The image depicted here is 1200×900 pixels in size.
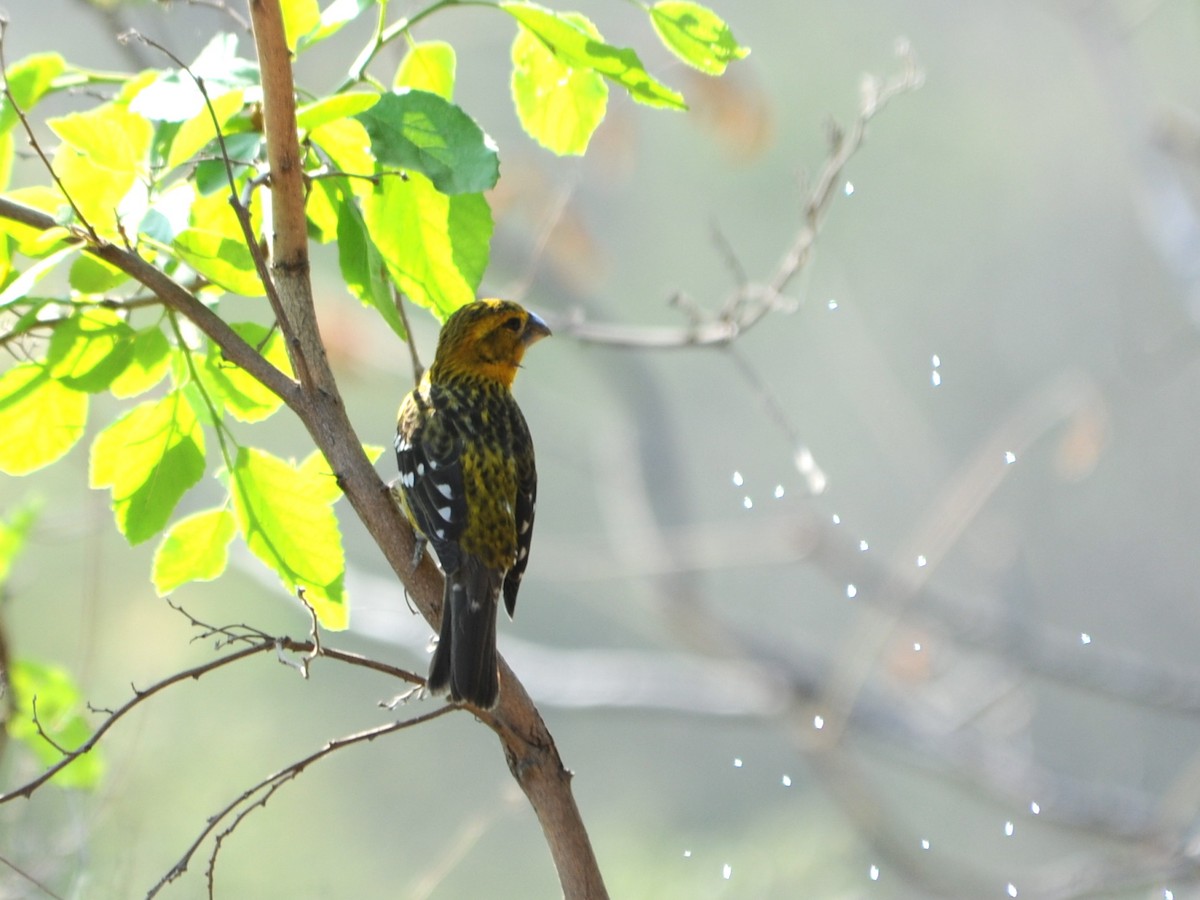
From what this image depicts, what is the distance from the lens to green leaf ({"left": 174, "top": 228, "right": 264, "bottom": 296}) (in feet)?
4.61

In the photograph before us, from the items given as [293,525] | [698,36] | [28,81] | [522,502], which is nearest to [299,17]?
[28,81]

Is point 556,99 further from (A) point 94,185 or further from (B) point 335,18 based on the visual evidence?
(A) point 94,185

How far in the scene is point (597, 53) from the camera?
1.41 m

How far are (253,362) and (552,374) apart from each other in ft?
25.1

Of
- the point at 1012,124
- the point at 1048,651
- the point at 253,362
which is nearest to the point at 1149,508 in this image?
the point at 1048,651

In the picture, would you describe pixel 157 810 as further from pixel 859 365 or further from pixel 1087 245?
pixel 1087 245

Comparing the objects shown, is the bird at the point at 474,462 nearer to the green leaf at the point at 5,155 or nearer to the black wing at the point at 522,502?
the black wing at the point at 522,502

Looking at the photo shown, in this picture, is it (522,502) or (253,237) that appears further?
(522,502)

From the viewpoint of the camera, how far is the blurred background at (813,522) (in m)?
5.94

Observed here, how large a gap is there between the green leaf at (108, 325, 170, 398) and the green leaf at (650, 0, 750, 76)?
652 millimetres

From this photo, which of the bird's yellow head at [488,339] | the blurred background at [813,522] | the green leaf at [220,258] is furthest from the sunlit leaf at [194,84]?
the blurred background at [813,522]

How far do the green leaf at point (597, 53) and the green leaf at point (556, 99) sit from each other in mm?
142

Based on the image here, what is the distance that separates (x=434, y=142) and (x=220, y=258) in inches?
10.6

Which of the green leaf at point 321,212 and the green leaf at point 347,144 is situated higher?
the green leaf at point 321,212
